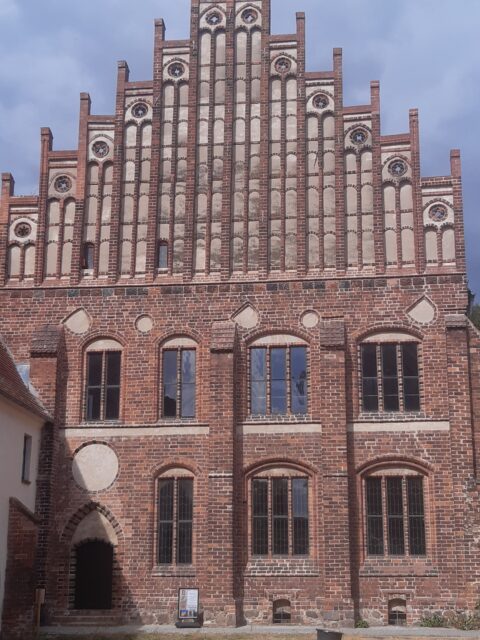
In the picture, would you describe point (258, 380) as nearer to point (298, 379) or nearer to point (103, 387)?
point (298, 379)

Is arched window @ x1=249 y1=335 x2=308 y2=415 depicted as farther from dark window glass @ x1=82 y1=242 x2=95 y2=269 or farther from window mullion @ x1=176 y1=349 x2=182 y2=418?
dark window glass @ x1=82 y1=242 x2=95 y2=269

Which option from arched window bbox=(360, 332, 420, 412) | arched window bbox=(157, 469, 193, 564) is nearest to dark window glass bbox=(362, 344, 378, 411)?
arched window bbox=(360, 332, 420, 412)

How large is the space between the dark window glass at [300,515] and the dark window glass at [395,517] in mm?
2222

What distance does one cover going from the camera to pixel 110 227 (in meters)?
27.2

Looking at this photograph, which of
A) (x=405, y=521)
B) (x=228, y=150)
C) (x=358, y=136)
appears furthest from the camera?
(x=228, y=150)

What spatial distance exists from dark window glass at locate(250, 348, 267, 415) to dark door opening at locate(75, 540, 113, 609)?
5.56 m

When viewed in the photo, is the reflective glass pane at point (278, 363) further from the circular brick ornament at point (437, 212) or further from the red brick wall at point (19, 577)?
the red brick wall at point (19, 577)

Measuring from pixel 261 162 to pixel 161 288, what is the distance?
188 inches

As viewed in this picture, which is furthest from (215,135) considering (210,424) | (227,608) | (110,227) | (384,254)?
(227,608)

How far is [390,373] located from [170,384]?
20.4 feet

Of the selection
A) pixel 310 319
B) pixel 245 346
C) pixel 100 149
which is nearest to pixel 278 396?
pixel 245 346

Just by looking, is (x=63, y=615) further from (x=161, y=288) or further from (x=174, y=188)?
(x=174, y=188)

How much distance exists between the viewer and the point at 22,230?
27.6 m

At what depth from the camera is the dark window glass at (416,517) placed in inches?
960
